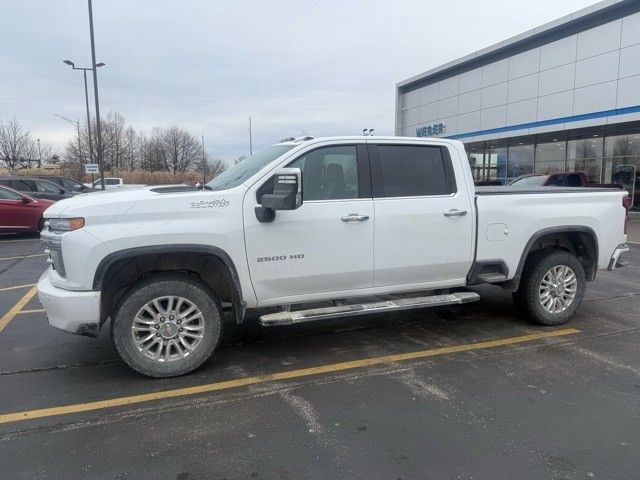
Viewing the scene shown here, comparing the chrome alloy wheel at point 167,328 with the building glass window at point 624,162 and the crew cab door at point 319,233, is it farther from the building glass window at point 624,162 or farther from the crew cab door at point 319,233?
the building glass window at point 624,162

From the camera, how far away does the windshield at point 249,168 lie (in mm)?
4622

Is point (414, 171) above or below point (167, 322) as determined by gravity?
above

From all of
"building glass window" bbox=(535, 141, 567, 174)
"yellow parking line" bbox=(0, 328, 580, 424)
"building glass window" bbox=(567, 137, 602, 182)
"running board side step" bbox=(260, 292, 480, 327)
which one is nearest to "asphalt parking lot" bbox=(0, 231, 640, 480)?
"yellow parking line" bbox=(0, 328, 580, 424)

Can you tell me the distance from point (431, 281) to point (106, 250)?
302cm

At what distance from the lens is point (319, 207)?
14.8 ft

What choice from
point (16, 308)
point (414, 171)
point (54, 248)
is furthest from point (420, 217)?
point (16, 308)

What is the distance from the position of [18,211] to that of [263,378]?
1257 centimetres

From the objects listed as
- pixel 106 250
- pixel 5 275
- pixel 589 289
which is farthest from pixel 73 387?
pixel 589 289

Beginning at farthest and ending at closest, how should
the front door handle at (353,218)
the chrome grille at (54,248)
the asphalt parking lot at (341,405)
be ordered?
the front door handle at (353,218) → the chrome grille at (54,248) → the asphalt parking lot at (341,405)

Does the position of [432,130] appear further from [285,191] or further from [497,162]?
[285,191]

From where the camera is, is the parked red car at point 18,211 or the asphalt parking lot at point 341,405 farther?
the parked red car at point 18,211

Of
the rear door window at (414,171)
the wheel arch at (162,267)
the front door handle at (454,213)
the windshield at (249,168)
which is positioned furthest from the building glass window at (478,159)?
the wheel arch at (162,267)

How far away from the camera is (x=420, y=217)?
16.0ft

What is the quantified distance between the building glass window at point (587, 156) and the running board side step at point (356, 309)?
2132 centimetres
